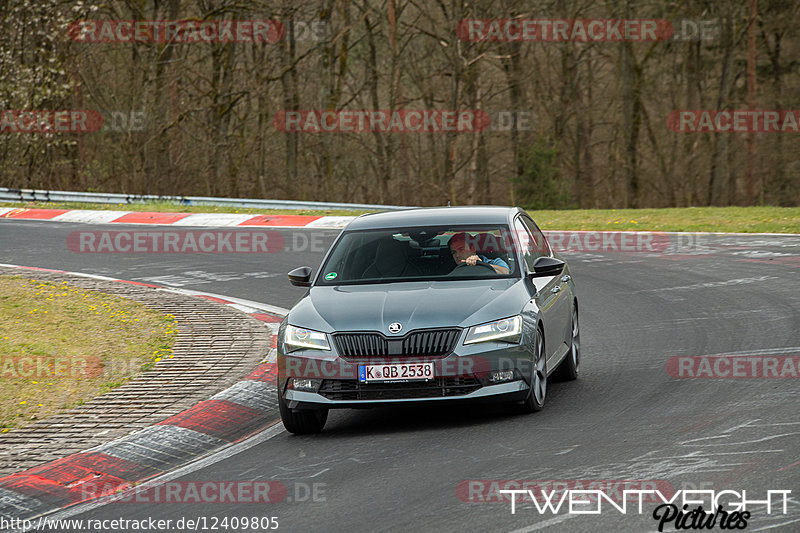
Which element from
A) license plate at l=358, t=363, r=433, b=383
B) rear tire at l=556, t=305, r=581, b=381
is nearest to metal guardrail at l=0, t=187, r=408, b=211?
rear tire at l=556, t=305, r=581, b=381

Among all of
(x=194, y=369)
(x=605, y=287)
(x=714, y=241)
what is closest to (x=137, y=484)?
(x=194, y=369)

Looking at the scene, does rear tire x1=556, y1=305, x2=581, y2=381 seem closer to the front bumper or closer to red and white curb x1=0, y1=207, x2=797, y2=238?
the front bumper

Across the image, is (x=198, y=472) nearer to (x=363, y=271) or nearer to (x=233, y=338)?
(x=363, y=271)

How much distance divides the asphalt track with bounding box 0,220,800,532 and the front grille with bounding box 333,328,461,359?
59cm

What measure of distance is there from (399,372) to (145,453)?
1827 millimetres

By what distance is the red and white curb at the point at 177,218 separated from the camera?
24188 mm

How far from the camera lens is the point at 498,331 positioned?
7793 millimetres

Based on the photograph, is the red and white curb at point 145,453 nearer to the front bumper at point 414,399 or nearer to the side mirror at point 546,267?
the front bumper at point 414,399

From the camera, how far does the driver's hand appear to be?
29.0 ft

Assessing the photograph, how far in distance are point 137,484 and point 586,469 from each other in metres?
2.80
